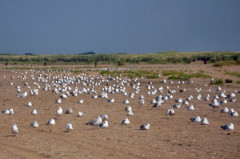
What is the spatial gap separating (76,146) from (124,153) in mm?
1331

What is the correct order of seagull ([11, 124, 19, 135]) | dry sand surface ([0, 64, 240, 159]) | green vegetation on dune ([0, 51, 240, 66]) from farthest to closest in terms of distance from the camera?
green vegetation on dune ([0, 51, 240, 66])
seagull ([11, 124, 19, 135])
dry sand surface ([0, 64, 240, 159])

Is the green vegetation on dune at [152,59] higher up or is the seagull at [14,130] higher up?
the green vegetation on dune at [152,59]

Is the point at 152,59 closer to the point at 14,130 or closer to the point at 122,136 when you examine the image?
the point at 122,136

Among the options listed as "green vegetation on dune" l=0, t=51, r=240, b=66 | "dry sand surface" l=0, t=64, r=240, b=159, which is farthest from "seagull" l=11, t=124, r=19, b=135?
"green vegetation on dune" l=0, t=51, r=240, b=66

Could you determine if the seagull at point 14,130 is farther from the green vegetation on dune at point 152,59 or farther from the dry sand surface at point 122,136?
the green vegetation on dune at point 152,59

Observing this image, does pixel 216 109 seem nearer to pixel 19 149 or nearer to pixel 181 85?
pixel 19 149

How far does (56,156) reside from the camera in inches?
354

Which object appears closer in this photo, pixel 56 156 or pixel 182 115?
pixel 56 156

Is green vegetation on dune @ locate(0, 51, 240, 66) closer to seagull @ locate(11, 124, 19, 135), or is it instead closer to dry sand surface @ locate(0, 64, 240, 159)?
dry sand surface @ locate(0, 64, 240, 159)

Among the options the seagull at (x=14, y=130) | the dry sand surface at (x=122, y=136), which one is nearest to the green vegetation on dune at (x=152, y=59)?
the dry sand surface at (x=122, y=136)

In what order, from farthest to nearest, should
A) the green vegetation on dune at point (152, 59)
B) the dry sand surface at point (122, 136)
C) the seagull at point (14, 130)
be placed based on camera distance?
the green vegetation on dune at point (152, 59) < the seagull at point (14, 130) < the dry sand surface at point (122, 136)

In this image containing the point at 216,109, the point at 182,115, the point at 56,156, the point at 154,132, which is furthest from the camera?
the point at 216,109

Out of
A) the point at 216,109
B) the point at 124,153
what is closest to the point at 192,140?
the point at 124,153

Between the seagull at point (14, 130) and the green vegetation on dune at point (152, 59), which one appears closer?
the seagull at point (14, 130)
